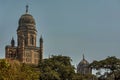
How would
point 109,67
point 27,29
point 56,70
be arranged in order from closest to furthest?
point 109,67 → point 56,70 → point 27,29

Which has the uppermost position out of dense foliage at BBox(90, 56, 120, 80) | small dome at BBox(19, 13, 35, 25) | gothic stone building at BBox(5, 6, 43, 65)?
small dome at BBox(19, 13, 35, 25)

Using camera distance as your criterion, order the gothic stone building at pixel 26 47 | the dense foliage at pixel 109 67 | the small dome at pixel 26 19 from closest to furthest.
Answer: the dense foliage at pixel 109 67 < the gothic stone building at pixel 26 47 < the small dome at pixel 26 19

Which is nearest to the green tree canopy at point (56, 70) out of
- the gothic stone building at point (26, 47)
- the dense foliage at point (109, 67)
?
the dense foliage at point (109, 67)

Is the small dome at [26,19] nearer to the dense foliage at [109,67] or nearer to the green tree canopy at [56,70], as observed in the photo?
the green tree canopy at [56,70]

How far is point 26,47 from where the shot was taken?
382 feet

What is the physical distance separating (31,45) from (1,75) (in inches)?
3015

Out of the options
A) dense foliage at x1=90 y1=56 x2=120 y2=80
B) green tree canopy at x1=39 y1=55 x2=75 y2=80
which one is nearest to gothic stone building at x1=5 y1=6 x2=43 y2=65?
green tree canopy at x1=39 y1=55 x2=75 y2=80

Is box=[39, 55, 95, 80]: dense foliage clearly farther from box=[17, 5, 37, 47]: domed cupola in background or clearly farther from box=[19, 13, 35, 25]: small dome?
box=[19, 13, 35, 25]: small dome

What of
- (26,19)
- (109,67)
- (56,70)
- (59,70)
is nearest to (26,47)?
(26,19)

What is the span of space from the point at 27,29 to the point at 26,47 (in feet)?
16.2

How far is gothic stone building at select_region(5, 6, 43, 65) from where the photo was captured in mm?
115250

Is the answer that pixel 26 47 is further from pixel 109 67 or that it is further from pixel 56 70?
pixel 109 67

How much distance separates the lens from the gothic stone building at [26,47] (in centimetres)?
11525

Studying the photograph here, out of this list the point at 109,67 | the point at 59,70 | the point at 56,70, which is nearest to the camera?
the point at 109,67
